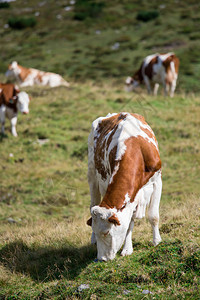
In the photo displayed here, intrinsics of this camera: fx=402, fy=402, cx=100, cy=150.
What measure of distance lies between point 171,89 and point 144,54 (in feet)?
42.9

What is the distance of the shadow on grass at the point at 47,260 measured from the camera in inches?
236

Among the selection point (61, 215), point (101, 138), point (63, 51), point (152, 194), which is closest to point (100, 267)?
point (152, 194)

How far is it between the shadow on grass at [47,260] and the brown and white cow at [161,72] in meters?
14.9

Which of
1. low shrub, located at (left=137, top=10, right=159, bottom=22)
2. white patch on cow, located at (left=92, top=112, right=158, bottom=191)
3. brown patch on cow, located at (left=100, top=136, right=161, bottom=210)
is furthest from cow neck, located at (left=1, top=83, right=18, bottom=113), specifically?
low shrub, located at (left=137, top=10, right=159, bottom=22)

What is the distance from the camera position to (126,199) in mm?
5461

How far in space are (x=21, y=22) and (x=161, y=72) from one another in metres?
28.8

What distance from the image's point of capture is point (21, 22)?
45.5m

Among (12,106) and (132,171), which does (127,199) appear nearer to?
(132,171)

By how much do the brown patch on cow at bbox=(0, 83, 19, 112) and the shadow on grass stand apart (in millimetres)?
9966

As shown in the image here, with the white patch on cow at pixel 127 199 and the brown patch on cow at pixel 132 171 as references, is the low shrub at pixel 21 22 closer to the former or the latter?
the brown patch on cow at pixel 132 171

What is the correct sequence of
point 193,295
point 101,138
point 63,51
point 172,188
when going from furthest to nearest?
1. point 63,51
2. point 172,188
3. point 101,138
4. point 193,295

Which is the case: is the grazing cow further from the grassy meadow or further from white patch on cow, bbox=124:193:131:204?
the grassy meadow

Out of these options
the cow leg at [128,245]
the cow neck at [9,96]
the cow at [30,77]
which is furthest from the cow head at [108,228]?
the cow at [30,77]

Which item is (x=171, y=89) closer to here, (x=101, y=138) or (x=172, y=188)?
(x=172, y=188)
